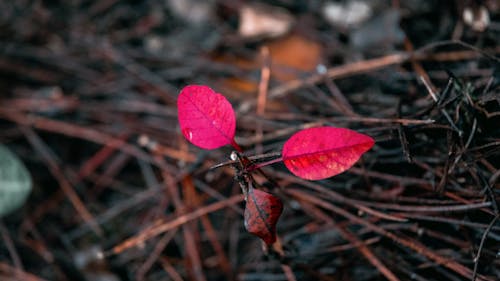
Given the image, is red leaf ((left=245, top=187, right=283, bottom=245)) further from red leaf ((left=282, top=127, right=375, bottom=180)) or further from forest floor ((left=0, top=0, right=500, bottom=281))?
forest floor ((left=0, top=0, right=500, bottom=281))

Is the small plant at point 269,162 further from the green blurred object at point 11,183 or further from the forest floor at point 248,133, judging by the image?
the green blurred object at point 11,183

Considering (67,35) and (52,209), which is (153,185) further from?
(67,35)

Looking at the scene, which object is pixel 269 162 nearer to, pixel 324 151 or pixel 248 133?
pixel 324 151

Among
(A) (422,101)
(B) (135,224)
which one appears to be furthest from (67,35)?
(A) (422,101)

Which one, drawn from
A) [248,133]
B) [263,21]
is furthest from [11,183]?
[263,21]

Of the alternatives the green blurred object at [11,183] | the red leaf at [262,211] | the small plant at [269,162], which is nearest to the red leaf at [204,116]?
the small plant at [269,162]

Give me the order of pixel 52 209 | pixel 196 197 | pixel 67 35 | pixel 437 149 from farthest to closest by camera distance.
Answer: pixel 67 35
pixel 52 209
pixel 196 197
pixel 437 149

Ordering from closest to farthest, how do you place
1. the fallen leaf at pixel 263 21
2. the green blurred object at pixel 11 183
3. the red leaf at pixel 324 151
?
the red leaf at pixel 324 151 < the green blurred object at pixel 11 183 < the fallen leaf at pixel 263 21
